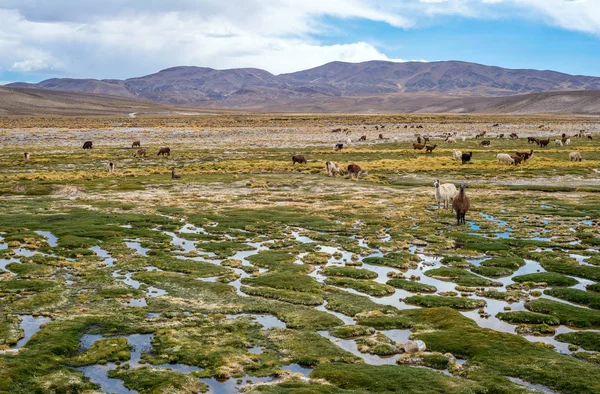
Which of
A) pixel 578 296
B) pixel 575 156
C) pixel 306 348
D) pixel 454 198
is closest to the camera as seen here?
pixel 306 348

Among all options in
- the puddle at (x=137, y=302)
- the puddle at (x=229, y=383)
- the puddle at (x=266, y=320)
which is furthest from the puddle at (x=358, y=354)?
the puddle at (x=137, y=302)

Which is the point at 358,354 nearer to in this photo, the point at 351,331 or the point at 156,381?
the point at 351,331

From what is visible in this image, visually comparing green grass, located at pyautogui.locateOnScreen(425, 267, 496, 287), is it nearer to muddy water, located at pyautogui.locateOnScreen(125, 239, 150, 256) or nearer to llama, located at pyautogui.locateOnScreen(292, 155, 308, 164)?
muddy water, located at pyautogui.locateOnScreen(125, 239, 150, 256)

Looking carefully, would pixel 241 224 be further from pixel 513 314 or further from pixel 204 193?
pixel 513 314

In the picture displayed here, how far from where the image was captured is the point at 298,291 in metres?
17.9

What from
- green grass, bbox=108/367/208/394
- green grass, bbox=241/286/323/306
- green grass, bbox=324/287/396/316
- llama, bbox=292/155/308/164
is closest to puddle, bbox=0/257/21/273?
green grass, bbox=241/286/323/306

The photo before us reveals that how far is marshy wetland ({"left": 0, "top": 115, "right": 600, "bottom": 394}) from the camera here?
11.9 metres

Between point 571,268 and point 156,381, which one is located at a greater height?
point 571,268

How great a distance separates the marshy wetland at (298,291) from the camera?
11859 millimetres

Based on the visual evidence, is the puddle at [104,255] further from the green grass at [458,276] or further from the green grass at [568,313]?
the green grass at [568,313]

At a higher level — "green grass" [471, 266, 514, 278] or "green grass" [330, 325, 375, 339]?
"green grass" [471, 266, 514, 278]

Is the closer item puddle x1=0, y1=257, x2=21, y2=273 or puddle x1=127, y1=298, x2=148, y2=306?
puddle x1=127, y1=298, x2=148, y2=306

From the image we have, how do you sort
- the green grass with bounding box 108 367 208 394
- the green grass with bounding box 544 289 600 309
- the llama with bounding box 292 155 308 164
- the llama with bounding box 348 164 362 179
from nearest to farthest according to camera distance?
the green grass with bounding box 108 367 208 394 < the green grass with bounding box 544 289 600 309 < the llama with bounding box 348 164 362 179 < the llama with bounding box 292 155 308 164

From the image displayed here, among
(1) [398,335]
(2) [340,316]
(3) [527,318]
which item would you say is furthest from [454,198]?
(1) [398,335]
